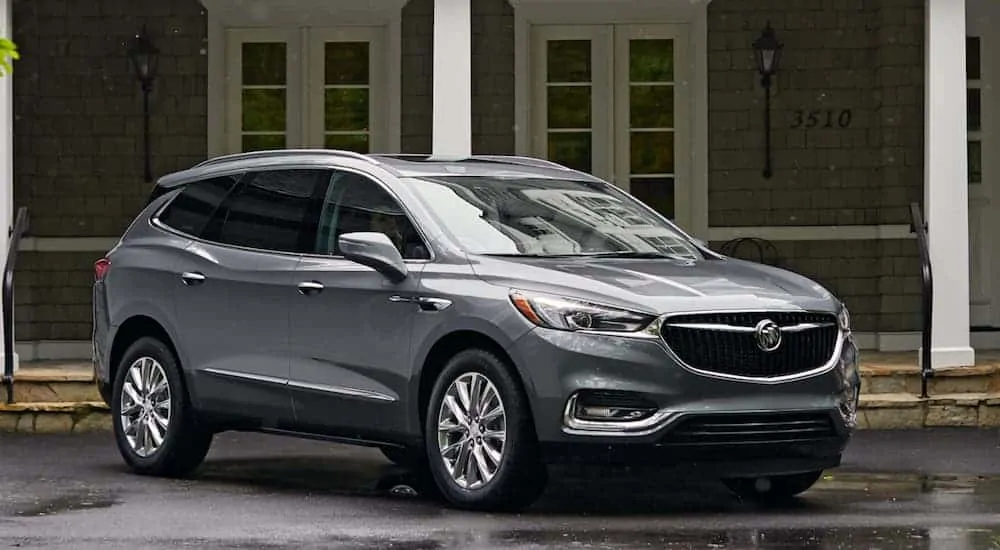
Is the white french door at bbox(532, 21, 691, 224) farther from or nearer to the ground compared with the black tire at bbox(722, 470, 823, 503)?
farther from the ground

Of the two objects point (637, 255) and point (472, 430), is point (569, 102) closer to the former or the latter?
point (637, 255)

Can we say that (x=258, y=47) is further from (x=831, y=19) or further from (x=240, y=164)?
(x=240, y=164)

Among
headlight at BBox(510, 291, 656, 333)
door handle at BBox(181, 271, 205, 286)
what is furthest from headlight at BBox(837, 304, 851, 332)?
door handle at BBox(181, 271, 205, 286)

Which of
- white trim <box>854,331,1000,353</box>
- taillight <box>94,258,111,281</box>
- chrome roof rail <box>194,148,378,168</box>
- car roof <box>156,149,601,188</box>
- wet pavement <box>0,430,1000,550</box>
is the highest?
chrome roof rail <box>194,148,378,168</box>

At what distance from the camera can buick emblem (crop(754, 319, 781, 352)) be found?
9047mm

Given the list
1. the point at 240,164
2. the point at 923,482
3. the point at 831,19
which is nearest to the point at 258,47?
the point at 831,19

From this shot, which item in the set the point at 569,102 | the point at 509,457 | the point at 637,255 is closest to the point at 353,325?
the point at 509,457

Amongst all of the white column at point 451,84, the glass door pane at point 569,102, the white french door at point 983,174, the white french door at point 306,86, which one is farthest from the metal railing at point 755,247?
the white column at point 451,84

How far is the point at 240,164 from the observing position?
36.5 ft

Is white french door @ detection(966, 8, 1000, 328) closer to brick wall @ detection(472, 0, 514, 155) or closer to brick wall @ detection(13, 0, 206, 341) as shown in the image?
brick wall @ detection(472, 0, 514, 155)

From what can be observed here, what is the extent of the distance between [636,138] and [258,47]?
328 centimetres

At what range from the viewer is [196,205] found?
1123 cm

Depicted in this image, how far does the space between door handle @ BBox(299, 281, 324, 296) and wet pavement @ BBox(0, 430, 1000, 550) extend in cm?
98

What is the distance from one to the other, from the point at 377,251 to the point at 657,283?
4.43 ft
